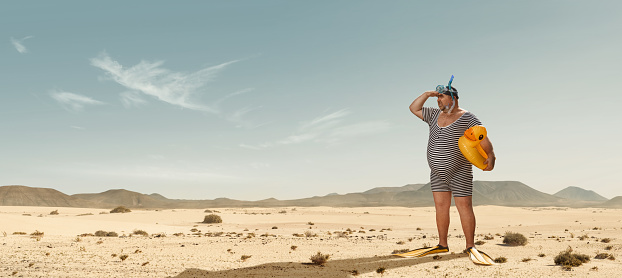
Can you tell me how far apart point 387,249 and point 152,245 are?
675cm

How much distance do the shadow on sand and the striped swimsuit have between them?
1567mm

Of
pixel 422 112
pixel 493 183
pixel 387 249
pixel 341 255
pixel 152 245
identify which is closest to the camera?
pixel 422 112

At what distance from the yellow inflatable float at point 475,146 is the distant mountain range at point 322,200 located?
10399 centimetres

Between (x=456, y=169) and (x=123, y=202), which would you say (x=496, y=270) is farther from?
(x=123, y=202)

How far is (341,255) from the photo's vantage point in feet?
35.7

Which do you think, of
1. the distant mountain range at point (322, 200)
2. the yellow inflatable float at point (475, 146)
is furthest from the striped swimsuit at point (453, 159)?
the distant mountain range at point (322, 200)

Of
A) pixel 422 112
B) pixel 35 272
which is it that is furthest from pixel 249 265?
pixel 422 112

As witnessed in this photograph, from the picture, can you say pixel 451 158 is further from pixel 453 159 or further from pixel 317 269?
pixel 317 269

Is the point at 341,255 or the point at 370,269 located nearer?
the point at 370,269

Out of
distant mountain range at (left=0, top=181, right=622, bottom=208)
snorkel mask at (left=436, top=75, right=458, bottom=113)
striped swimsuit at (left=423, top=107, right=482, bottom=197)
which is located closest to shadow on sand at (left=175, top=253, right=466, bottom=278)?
striped swimsuit at (left=423, top=107, right=482, bottom=197)

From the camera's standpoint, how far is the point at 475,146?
789 centimetres

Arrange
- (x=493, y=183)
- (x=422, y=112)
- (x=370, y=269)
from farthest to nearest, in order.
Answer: (x=493, y=183), (x=422, y=112), (x=370, y=269)

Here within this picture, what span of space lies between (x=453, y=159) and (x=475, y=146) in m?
0.63

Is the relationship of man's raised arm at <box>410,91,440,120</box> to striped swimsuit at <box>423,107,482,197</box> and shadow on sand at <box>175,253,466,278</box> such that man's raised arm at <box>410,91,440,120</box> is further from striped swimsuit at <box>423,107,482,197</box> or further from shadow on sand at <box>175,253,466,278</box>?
shadow on sand at <box>175,253,466,278</box>
